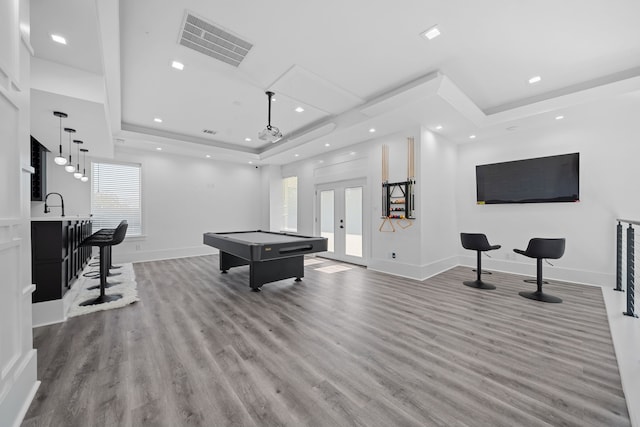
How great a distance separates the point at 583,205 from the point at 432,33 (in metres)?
4.03

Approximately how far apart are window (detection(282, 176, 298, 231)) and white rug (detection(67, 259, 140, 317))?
4.27 meters

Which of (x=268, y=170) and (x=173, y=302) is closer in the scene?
(x=173, y=302)

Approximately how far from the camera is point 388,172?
17.6 ft

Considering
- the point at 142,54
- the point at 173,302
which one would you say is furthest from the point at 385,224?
the point at 142,54

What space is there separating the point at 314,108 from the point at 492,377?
448cm

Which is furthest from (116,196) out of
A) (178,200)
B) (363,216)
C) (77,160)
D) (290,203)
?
(363,216)

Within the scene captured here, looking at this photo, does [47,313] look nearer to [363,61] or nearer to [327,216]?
[363,61]

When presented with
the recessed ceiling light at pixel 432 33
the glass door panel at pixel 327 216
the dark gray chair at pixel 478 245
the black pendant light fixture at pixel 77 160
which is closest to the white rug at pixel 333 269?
the glass door panel at pixel 327 216

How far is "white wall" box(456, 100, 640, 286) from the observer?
3.98 m

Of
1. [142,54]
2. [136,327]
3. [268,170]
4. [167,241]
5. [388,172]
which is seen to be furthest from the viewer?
[268,170]

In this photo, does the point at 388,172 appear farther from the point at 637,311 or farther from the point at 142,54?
the point at 142,54

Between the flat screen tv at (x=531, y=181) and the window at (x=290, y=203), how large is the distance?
4883 mm

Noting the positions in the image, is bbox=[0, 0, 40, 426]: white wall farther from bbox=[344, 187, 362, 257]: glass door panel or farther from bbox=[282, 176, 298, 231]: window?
bbox=[282, 176, 298, 231]: window

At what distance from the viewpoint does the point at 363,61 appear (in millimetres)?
3242
